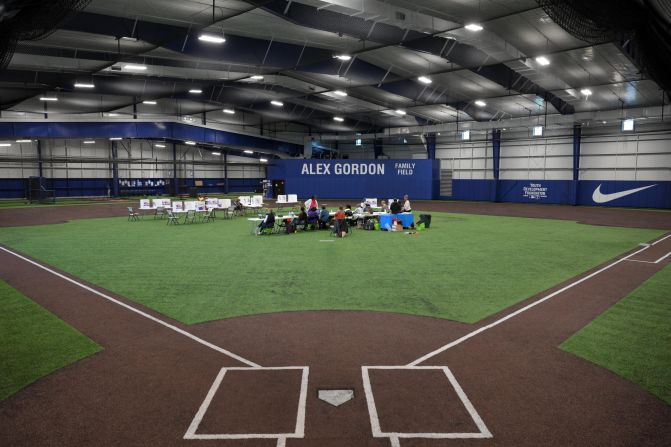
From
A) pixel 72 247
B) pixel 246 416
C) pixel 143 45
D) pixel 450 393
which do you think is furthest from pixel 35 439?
pixel 143 45

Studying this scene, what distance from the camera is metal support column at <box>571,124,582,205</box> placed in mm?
42250

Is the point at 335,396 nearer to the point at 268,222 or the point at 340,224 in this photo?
the point at 340,224

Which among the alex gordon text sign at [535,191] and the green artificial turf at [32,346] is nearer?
the green artificial turf at [32,346]

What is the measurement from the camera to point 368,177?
49344mm

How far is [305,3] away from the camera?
18422mm

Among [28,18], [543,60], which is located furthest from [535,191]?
[28,18]

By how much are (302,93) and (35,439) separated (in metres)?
35.2

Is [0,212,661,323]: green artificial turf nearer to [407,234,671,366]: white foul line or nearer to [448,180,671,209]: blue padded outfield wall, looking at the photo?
[407,234,671,366]: white foul line

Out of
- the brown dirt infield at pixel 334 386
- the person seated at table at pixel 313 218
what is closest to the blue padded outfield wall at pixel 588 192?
the person seated at table at pixel 313 218

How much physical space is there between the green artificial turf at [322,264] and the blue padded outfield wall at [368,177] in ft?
82.6

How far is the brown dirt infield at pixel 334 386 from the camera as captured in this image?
502 centimetres

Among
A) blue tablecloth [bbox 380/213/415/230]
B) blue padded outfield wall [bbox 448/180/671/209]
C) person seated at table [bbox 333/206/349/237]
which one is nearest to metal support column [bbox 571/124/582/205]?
blue padded outfield wall [bbox 448/180/671/209]

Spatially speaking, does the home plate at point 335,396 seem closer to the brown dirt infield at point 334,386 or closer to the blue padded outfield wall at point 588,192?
the brown dirt infield at point 334,386

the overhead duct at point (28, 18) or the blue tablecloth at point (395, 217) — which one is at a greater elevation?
the overhead duct at point (28, 18)
